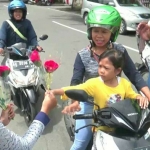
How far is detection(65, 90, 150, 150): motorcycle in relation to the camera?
2.08 m

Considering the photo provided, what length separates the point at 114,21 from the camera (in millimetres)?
2689

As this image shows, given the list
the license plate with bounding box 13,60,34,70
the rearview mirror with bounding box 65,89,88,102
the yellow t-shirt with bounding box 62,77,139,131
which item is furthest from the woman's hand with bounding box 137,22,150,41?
the license plate with bounding box 13,60,34,70

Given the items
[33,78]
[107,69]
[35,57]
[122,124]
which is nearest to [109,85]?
[107,69]

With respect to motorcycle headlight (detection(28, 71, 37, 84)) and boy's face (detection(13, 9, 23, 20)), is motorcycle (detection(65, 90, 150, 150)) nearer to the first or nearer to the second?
motorcycle headlight (detection(28, 71, 37, 84))

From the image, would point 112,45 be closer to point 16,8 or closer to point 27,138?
point 27,138

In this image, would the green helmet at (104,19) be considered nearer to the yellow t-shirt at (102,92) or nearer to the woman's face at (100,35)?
the woman's face at (100,35)

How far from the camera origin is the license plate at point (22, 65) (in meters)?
4.61

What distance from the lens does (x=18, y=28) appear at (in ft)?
16.4

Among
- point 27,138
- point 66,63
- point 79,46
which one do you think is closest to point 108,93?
point 27,138

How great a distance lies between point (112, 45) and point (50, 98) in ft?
3.21

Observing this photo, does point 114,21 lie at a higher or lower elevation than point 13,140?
Result: higher

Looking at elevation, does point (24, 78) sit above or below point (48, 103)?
below

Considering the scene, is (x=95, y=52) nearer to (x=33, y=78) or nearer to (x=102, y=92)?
(x=102, y=92)

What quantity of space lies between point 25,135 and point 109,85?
0.83 meters
